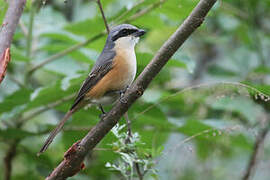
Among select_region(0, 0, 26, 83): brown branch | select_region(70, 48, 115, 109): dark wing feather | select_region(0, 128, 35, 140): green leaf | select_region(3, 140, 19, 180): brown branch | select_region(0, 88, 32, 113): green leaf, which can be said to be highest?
select_region(0, 0, 26, 83): brown branch

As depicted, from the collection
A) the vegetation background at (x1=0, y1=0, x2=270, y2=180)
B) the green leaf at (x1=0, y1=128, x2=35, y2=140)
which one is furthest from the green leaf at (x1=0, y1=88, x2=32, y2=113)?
the green leaf at (x1=0, y1=128, x2=35, y2=140)

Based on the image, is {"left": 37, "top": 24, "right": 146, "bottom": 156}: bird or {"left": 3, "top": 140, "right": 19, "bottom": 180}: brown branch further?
{"left": 3, "top": 140, "right": 19, "bottom": 180}: brown branch

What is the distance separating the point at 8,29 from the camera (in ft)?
7.60

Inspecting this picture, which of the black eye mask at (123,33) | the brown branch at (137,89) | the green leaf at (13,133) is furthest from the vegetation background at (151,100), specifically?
the brown branch at (137,89)

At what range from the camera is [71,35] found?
151 inches

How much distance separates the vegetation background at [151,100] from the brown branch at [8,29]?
0.14m

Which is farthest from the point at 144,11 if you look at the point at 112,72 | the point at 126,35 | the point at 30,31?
the point at 30,31

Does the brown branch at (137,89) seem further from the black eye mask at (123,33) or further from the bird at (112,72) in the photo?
the black eye mask at (123,33)

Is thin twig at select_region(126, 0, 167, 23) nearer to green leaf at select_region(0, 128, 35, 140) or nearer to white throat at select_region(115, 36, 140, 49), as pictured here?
white throat at select_region(115, 36, 140, 49)

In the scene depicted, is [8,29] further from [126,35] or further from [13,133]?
[126,35]

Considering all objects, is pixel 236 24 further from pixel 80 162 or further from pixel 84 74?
pixel 80 162

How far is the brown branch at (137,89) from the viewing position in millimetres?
2012

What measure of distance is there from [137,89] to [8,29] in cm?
79

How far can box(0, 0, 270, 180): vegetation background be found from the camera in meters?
3.12
